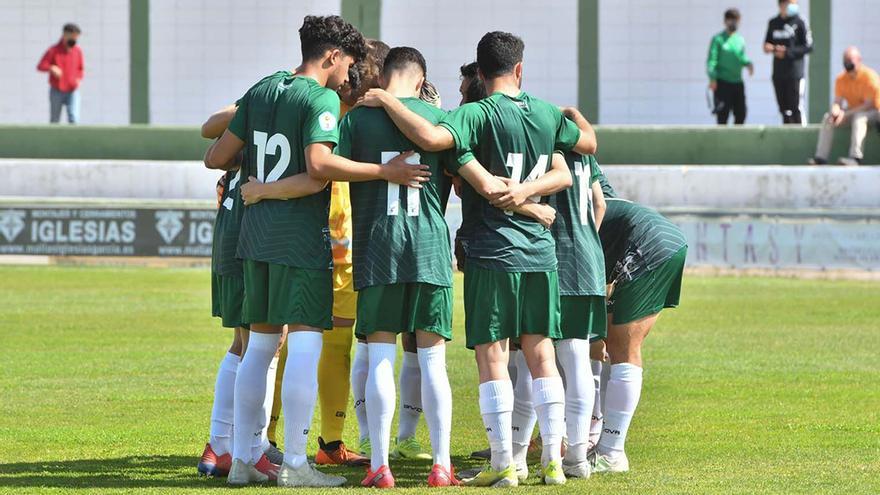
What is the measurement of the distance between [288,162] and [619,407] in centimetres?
218

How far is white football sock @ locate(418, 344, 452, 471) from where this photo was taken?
23.9ft

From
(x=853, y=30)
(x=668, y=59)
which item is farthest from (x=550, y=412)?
(x=853, y=30)

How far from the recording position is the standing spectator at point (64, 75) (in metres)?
29.0

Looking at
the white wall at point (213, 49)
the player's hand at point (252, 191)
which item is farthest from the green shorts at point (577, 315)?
the white wall at point (213, 49)

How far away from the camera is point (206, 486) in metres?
7.40

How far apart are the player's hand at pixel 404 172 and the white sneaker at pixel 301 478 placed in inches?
56.9

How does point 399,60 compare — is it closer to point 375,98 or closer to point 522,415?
point 375,98

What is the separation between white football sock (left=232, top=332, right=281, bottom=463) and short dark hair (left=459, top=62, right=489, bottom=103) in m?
1.73

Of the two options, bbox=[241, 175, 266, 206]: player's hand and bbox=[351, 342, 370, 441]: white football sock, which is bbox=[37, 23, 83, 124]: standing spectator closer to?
bbox=[351, 342, 370, 441]: white football sock

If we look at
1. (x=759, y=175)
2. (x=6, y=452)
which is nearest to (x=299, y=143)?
(x=6, y=452)

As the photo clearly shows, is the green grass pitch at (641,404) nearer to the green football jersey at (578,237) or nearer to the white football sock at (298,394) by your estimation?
the white football sock at (298,394)

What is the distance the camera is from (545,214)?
7.50m

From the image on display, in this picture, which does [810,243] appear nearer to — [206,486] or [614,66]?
[614,66]

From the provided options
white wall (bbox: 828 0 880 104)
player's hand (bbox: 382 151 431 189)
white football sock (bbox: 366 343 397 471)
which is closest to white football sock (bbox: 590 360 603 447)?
white football sock (bbox: 366 343 397 471)
